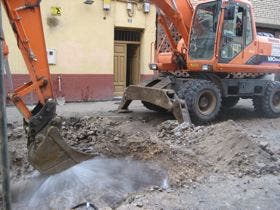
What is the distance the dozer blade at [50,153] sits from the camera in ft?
17.1

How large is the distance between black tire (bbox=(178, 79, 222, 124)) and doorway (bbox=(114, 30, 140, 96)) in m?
5.42

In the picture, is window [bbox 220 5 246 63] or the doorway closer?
window [bbox 220 5 246 63]

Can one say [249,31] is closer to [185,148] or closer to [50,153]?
[185,148]

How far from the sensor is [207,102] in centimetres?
977

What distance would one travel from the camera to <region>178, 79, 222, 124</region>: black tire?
925 centimetres

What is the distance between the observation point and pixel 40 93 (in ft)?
18.0

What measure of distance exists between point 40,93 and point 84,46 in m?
8.23

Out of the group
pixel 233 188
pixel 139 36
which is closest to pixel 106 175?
pixel 233 188

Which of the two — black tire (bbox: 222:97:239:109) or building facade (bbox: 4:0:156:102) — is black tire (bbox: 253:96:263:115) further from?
building facade (bbox: 4:0:156:102)

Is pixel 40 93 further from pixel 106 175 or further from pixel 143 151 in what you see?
pixel 143 151

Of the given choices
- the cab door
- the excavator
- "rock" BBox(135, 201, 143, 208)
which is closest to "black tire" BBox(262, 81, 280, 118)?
the excavator

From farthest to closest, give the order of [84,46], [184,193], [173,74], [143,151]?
1. [84,46]
2. [173,74]
3. [143,151]
4. [184,193]

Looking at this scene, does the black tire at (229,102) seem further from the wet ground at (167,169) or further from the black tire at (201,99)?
the wet ground at (167,169)

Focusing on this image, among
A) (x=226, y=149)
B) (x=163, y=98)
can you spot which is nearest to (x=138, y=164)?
(x=226, y=149)
